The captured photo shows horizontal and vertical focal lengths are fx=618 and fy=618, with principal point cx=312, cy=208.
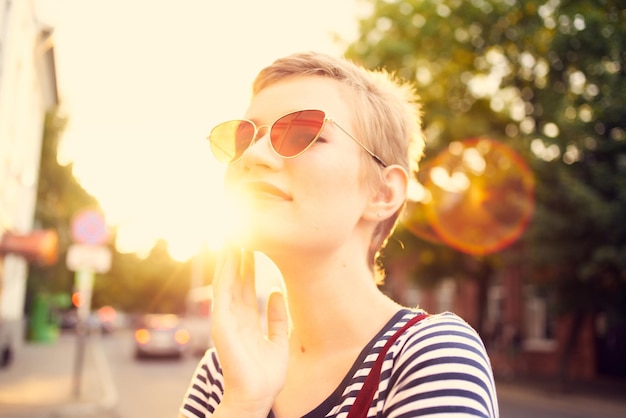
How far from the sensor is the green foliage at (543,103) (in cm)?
1357

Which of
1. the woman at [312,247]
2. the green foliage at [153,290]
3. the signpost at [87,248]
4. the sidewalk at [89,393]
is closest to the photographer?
the woman at [312,247]

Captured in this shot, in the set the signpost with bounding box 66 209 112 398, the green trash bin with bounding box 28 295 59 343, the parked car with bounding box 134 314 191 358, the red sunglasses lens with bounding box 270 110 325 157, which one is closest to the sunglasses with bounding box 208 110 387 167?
the red sunglasses lens with bounding box 270 110 325 157

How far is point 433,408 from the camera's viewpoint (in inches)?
46.7

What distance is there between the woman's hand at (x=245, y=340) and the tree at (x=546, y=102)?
41.2 feet

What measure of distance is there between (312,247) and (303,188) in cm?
15

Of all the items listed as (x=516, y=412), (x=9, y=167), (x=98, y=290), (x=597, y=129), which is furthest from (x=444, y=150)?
(x=98, y=290)

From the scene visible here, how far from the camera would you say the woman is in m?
1.43

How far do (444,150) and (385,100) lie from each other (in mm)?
17328

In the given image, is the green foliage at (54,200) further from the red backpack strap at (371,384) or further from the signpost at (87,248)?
the red backpack strap at (371,384)

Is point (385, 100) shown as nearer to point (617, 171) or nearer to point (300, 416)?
point (300, 416)

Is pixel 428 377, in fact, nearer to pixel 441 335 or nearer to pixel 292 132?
pixel 441 335

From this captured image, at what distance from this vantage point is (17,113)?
46.6ft

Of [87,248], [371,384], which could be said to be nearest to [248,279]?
[371,384]

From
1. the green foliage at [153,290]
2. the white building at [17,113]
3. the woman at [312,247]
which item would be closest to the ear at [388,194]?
the woman at [312,247]
